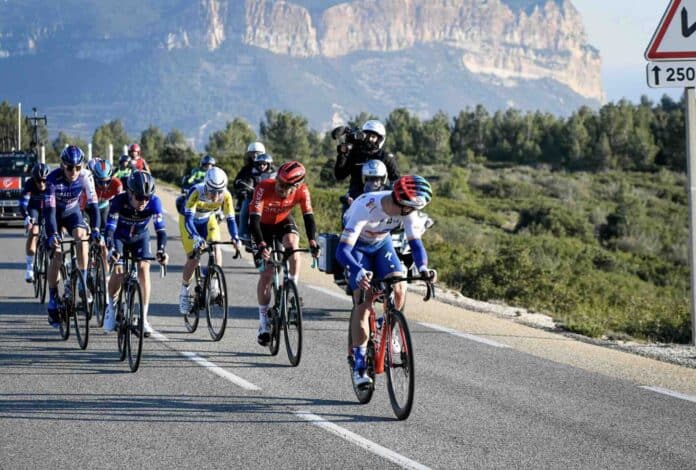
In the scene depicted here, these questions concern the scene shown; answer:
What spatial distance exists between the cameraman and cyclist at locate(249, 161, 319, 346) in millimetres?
1804

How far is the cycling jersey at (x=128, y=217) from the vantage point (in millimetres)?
10008

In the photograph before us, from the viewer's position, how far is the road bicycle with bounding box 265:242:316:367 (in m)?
9.51

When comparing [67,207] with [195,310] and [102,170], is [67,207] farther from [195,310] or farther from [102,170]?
[195,310]

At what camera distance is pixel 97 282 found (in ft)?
37.2

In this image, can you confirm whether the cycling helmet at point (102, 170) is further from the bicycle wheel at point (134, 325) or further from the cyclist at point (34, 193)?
the bicycle wheel at point (134, 325)

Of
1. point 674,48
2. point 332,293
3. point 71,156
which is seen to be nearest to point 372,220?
point 71,156

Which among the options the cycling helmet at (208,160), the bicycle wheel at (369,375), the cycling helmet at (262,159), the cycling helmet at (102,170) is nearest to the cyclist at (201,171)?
the cycling helmet at (208,160)

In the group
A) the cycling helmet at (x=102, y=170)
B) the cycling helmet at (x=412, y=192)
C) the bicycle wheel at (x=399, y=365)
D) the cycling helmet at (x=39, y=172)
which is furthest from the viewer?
the cycling helmet at (x=102, y=170)

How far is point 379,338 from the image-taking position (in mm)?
7887

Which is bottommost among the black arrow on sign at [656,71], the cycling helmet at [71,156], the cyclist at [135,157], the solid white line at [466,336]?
the solid white line at [466,336]

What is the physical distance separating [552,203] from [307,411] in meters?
53.7

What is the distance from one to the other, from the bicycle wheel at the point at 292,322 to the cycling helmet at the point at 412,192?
87.9 inches

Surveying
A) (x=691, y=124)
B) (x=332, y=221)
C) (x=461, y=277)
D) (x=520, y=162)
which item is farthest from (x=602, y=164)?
(x=691, y=124)

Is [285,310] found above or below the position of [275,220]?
below
